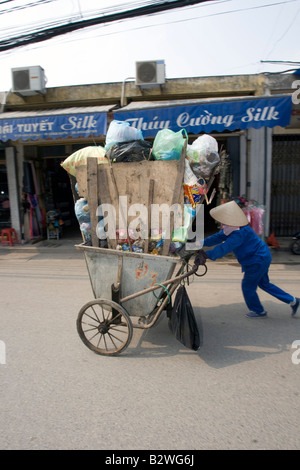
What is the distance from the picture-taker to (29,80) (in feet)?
28.6

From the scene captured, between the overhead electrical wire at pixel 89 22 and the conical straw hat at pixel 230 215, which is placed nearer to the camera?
the conical straw hat at pixel 230 215

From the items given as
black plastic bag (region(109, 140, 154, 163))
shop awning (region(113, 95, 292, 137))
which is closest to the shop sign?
shop awning (region(113, 95, 292, 137))

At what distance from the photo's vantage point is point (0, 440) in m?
2.11

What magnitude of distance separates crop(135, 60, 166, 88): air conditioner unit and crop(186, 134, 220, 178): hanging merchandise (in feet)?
19.1

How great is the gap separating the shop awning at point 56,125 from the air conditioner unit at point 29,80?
1.71 metres

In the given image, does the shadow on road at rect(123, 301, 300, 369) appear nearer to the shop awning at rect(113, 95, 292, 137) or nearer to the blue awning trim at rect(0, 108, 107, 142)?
the shop awning at rect(113, 95, 292, 137)

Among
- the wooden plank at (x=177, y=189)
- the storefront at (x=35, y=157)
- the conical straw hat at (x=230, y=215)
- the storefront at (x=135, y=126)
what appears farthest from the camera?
the storefront at (x=35, y=157)

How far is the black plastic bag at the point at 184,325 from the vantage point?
115 inches

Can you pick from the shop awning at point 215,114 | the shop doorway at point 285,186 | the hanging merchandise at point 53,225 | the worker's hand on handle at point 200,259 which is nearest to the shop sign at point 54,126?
the shop awning at point 215,114

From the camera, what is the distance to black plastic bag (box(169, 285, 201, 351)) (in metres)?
2.93

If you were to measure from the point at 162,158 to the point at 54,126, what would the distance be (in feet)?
16.4

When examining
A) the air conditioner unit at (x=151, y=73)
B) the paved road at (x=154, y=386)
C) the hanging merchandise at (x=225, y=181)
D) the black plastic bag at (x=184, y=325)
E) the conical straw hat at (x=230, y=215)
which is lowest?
the paved road at (x=154, y=386)

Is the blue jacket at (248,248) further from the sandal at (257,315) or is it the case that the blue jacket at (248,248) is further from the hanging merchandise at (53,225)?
the hanging merchandise at (53,225)

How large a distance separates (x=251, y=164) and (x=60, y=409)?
6863 millimetres
